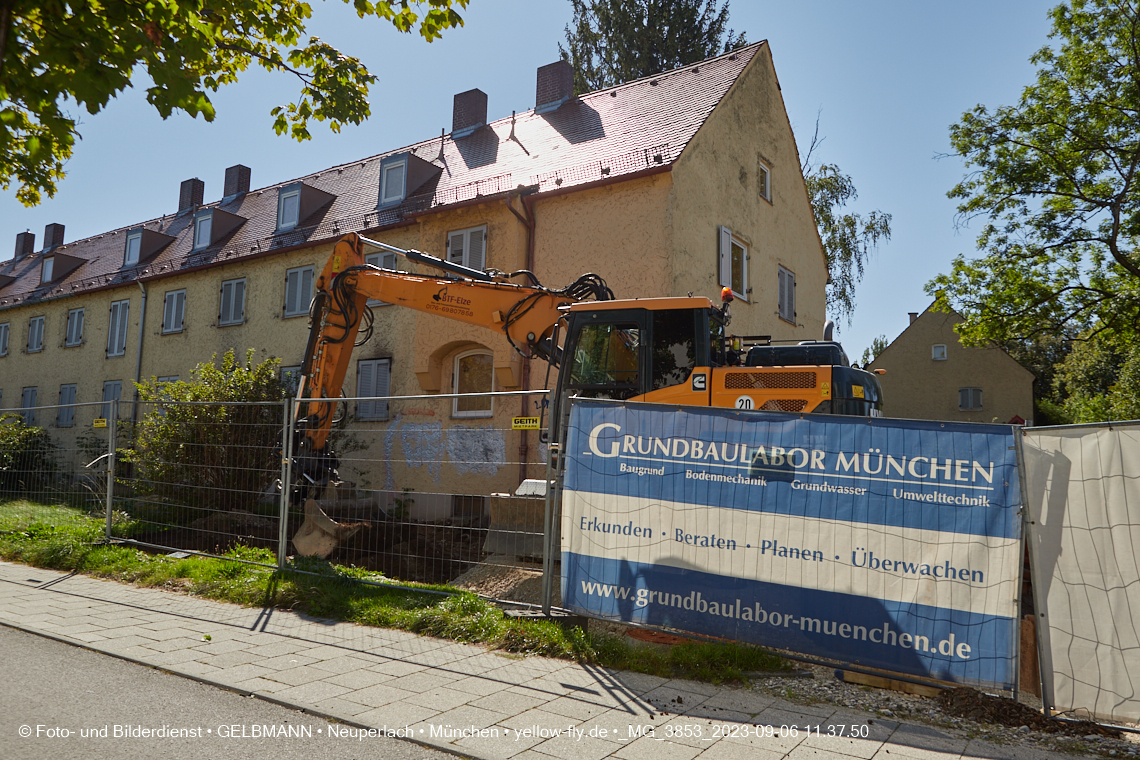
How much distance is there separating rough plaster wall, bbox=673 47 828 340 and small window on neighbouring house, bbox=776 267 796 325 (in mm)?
214

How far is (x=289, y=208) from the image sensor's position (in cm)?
2080

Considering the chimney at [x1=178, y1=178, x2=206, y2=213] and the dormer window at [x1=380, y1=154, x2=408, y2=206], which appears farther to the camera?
the chimney at [x1=178, y1=178, x2=206, y2=213]

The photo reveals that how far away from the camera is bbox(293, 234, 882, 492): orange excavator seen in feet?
24.0

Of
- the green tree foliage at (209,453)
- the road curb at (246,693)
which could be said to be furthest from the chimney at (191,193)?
the road curb at (246,693)

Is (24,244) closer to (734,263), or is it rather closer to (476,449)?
(734,263)

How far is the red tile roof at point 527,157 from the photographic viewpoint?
1484 cm

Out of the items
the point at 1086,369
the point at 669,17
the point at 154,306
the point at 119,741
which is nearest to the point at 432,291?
the point at 119,741

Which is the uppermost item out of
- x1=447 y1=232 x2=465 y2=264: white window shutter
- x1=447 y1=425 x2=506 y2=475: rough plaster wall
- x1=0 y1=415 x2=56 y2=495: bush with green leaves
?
x1=447 y1=232 x2=465 y2=264: white window shutter

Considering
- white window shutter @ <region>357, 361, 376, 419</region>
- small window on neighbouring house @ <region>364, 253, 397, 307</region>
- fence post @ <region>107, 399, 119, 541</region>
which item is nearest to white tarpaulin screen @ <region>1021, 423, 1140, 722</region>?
fence post @ <region>107, 399, 119, 541</region>

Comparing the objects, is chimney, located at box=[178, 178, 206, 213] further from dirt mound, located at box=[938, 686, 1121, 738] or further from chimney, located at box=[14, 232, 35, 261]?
dirt mound, located at box=[938, 686, 1121, 738]

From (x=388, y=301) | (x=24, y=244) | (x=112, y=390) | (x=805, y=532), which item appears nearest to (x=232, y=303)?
(x=112, y=390)

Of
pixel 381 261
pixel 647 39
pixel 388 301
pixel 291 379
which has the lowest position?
pixel 291 379

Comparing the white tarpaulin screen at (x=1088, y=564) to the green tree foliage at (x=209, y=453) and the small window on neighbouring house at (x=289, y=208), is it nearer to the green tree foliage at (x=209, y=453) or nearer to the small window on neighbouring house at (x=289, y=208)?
the green tree foliage at (x=209, y=453)

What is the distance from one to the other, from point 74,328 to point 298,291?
40.6 feet
